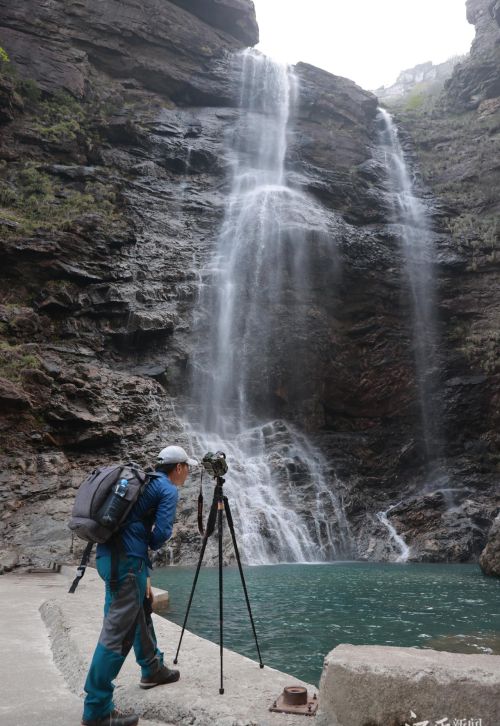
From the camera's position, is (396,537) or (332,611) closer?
(332,611)

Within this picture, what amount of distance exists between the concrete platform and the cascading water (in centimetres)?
1032

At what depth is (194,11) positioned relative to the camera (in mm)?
38250

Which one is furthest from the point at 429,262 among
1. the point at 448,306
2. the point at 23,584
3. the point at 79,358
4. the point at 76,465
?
the point at 23,584

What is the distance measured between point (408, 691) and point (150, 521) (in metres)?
1.78

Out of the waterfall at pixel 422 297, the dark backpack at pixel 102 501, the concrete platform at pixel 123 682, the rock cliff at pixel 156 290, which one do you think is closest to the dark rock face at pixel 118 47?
the rock cliff at pixel 156 290

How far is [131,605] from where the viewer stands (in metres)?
3.45

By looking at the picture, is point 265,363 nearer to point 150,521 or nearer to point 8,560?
point 8,560

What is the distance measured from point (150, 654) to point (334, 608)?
5.72 metres

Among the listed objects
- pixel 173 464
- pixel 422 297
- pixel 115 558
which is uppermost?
pixel 422 297

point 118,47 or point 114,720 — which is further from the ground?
point 118,47

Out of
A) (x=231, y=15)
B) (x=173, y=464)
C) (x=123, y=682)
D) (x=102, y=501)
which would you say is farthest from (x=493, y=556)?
(x=231, y=15)

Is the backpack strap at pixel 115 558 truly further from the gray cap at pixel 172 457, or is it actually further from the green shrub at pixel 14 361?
the green shrub at pixel 14 361

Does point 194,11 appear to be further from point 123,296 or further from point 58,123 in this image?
point 123,296

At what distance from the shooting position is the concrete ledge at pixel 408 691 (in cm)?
256
